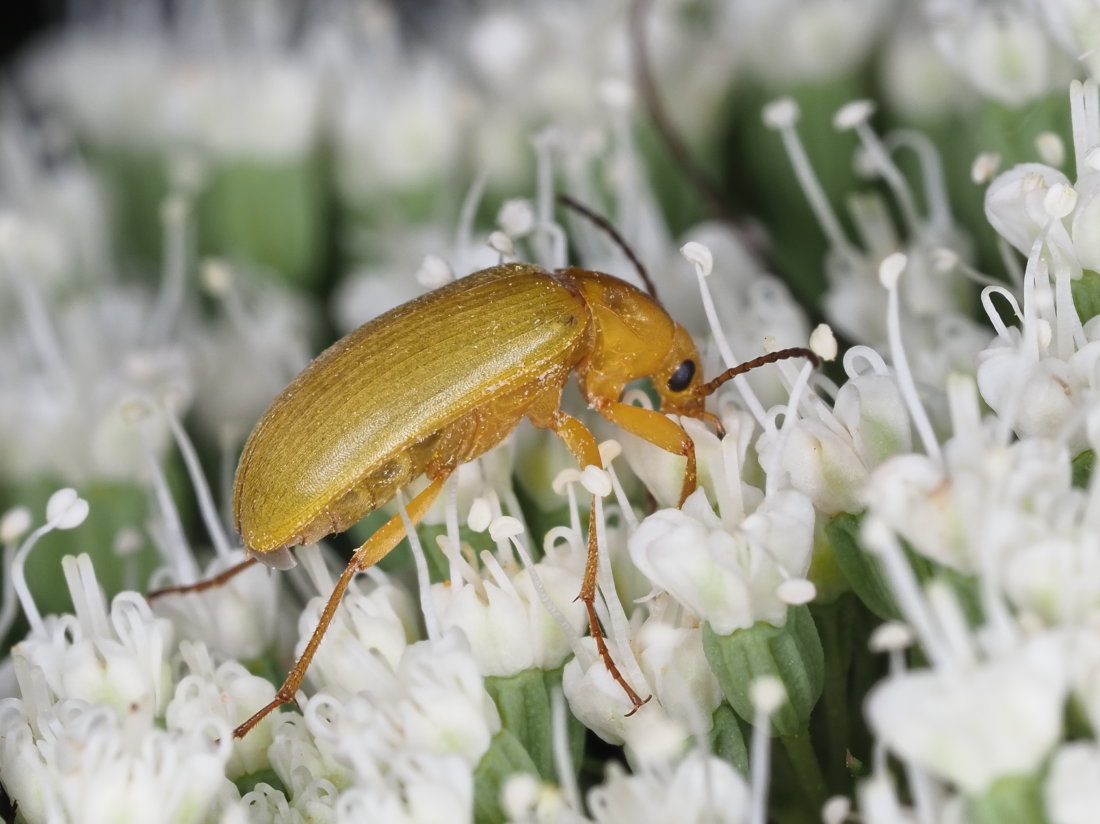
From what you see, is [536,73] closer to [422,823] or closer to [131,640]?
[131,640]

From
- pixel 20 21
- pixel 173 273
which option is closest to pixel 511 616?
pixel 173 273

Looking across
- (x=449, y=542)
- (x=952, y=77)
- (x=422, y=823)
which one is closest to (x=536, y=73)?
(x=952, y=77)

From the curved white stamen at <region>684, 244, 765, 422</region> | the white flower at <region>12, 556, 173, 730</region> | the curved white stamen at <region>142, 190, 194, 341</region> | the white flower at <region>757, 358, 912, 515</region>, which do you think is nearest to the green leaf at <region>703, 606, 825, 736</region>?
the white flower at <region>757, 358, 912, 515</region>

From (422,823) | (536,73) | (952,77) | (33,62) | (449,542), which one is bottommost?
(422,823)

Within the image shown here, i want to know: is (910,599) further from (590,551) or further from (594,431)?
(594,431)

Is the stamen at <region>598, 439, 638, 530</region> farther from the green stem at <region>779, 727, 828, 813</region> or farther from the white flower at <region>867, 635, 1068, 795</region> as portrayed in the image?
the white flower at <region>867, 635, 1068, 795</region>
